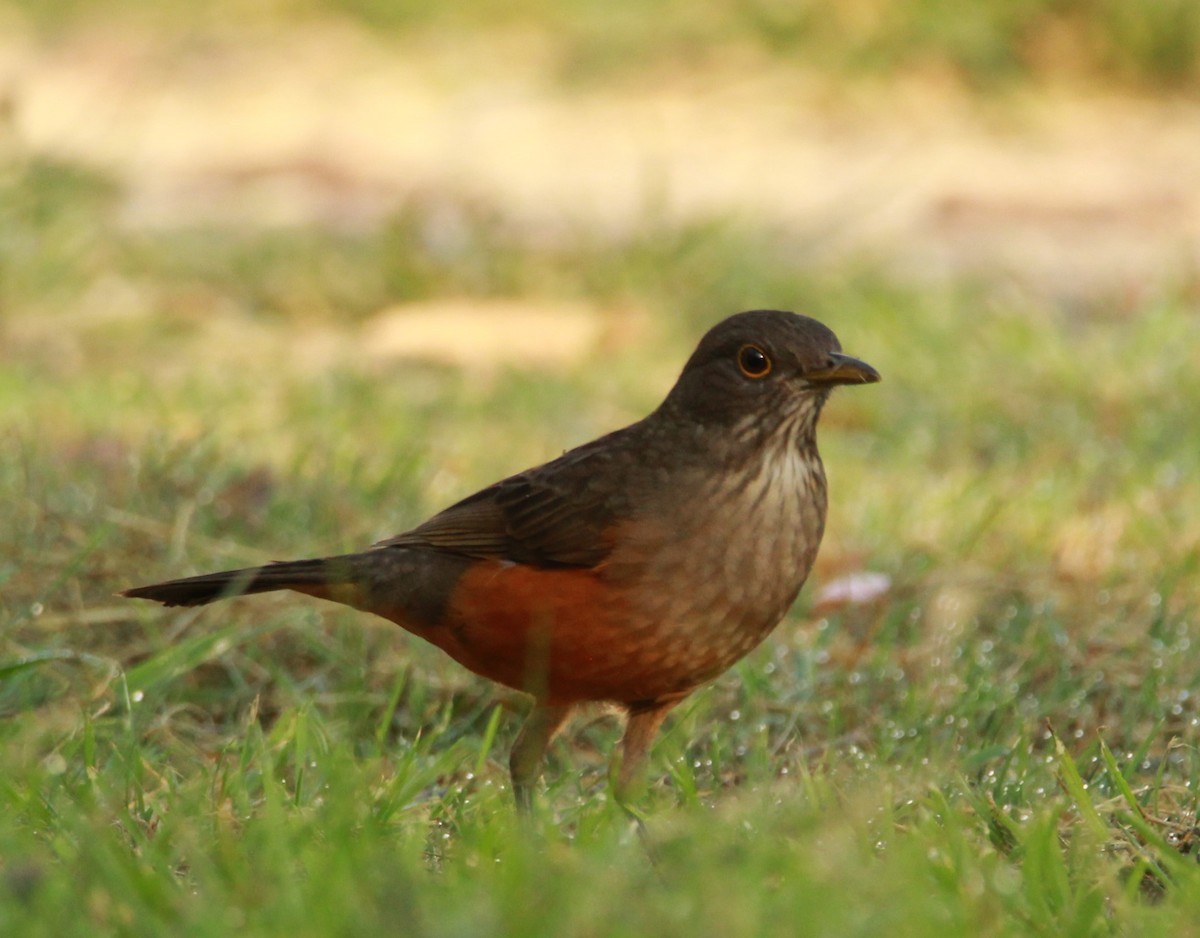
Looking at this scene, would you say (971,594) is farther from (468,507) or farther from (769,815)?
(769,815)

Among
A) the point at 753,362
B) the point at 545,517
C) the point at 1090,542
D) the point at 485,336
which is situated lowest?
the point at 485,336

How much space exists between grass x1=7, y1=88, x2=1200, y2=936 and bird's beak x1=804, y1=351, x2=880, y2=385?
2.49 ft

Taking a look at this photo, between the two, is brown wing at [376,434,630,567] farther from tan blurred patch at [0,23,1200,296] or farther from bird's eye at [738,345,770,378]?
tan blurred patch at [0,23,1200,296]

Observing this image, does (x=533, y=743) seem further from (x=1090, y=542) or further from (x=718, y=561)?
(x=1090, y=542)

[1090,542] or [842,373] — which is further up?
[842,373]

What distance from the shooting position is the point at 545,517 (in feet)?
12.9

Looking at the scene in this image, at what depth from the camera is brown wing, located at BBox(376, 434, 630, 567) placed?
383 centimetres

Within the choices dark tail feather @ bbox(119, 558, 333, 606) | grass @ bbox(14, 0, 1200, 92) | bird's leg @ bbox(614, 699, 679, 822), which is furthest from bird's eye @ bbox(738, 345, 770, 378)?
grass @ bbox(14, 0, 1200, 92)

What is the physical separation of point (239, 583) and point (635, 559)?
863 mm

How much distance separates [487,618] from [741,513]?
1.88 feet

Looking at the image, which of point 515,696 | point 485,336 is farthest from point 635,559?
point 485,336

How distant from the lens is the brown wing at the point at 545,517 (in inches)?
151

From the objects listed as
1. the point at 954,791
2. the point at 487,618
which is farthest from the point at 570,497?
the point at 954,791

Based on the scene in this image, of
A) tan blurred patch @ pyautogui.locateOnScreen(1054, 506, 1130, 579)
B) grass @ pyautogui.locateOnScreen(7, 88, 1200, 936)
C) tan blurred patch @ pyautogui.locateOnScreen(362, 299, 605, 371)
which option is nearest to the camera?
grass @ pyautogui.locateOnScreen(7, 88, 1200, 936)
